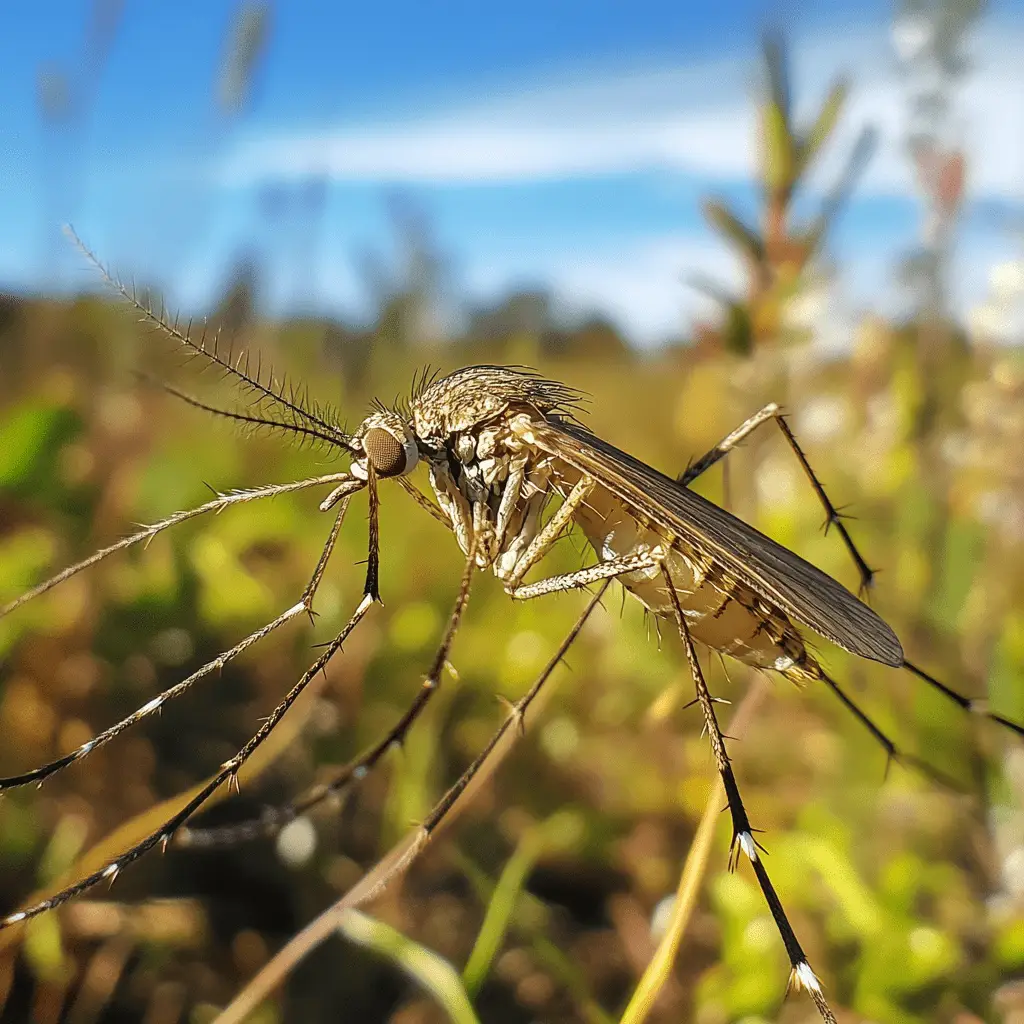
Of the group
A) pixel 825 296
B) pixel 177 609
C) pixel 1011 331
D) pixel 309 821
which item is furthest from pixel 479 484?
pixel 825 296

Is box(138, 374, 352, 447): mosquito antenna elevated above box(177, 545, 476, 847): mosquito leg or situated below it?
above

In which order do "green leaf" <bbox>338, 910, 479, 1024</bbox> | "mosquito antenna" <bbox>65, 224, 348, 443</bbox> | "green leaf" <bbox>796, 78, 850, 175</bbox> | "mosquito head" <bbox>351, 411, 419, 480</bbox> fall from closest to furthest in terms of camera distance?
"mosquito antenna" <bbox>65, 224, 348, 443</bbox>
"mosquito head" <bbox>351, 411, 419, 480</bbox>
"green leaf" <bbox>338, 910, 479, 1024</bbox>
"green leaf" <bbox>796, 78, 850, 175</bbox>

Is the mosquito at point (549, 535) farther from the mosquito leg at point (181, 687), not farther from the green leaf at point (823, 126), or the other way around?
the green leaf at point (823, 126)

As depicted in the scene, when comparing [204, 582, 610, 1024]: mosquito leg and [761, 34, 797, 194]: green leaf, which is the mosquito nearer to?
[204, 582, 610, 1024]: mosquito leg

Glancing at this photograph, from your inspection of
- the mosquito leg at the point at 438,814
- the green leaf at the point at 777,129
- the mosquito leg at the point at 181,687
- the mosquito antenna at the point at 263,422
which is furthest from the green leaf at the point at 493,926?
the green leaf at the point at 777,129

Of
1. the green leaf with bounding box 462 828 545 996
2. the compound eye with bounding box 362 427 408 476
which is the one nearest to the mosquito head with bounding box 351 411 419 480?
the compound eye with bounding box 362 427 408 476

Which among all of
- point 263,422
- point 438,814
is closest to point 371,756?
point 438,814

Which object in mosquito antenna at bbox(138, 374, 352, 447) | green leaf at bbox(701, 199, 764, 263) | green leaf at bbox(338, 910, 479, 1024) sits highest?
green leaf at bbox(701, 199, 764, 263)

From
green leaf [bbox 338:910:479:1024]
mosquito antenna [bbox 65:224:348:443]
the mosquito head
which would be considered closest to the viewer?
mosquito antenna [bbox 65:224:348:443]
